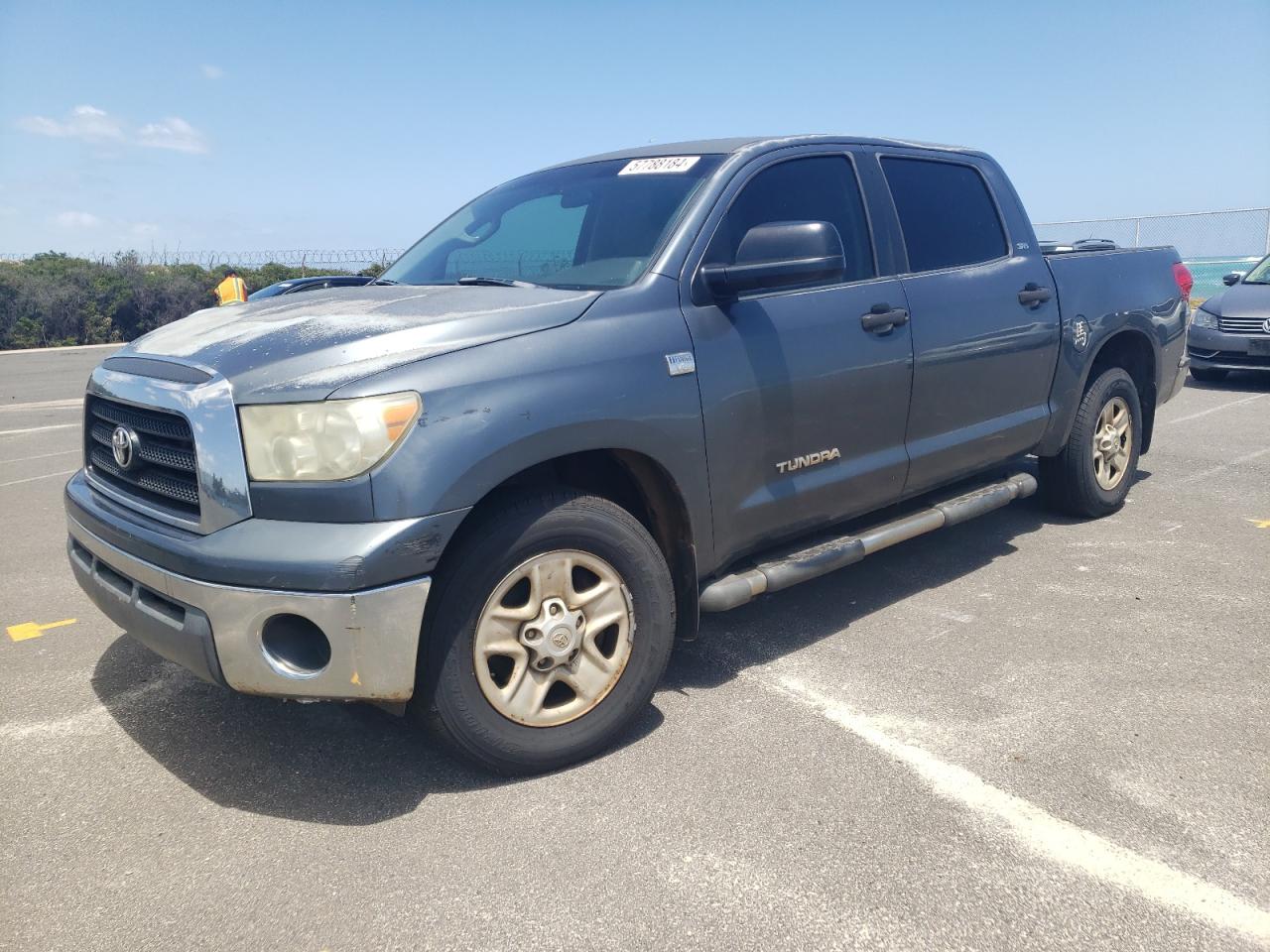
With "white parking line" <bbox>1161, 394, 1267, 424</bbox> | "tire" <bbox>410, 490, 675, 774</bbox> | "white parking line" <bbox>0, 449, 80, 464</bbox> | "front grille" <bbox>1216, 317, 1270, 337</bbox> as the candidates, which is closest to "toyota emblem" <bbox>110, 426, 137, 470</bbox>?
"tire" <bbox>410, 490, 675, 774</bbox>

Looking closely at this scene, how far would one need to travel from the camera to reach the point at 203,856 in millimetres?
2627

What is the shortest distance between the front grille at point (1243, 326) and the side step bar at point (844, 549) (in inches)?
285

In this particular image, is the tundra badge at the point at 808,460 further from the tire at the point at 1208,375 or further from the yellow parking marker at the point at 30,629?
the tire at the point at 1208,375

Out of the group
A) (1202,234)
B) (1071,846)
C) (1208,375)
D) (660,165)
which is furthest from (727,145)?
(1202,234)

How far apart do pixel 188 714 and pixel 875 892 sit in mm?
2372

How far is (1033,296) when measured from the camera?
4719 mm

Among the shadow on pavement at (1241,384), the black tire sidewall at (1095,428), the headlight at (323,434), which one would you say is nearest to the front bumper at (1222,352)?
the shadow on pavement at (1241,384)

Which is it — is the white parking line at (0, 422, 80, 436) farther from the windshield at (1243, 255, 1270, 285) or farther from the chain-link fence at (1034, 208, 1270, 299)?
the chain-link fence at (1034, 208, 1270, 299)

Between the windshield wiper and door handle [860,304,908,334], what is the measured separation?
4.28ft

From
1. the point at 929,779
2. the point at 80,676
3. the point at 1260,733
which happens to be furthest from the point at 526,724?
the point at 1260,733

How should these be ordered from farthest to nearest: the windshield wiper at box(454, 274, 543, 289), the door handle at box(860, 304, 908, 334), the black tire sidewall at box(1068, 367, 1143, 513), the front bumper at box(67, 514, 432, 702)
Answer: the black tire sidewall at box(1068, 367, 1143, 513)
the door handle at box(860, 304, 908, 334)
the windshield wiper at box(454, 274, 543, 289)
the front bumper at box(67, 514, 432, 702)

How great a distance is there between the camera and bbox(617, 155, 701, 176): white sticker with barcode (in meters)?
3.74

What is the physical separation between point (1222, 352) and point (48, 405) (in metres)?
13.5

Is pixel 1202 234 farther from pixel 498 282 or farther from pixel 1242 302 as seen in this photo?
pixel 498 282
